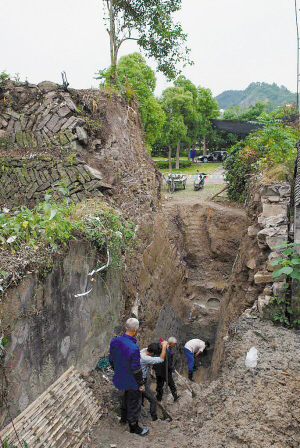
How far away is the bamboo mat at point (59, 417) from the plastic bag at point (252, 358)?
2.12 metres

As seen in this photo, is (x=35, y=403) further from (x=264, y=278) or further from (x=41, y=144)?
(x=41, y=144)

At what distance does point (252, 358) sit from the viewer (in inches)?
182

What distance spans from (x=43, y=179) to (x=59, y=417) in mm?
5274

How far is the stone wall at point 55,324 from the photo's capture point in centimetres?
344

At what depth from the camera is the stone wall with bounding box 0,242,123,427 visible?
3.44 meters

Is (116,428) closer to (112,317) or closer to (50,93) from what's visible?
(112,317)

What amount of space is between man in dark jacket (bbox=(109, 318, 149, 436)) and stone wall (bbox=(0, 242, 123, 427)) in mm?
660

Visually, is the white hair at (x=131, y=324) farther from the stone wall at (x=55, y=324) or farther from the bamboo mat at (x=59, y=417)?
the bamboo mat at (x=59, y=417)

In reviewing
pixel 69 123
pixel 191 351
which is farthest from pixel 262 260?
pixel 69 123

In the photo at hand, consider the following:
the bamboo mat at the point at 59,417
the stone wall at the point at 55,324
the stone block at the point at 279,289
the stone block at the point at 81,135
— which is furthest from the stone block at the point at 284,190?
the bamboo mat at the point at 59,417

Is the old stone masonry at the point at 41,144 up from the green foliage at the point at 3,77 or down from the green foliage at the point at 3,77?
down

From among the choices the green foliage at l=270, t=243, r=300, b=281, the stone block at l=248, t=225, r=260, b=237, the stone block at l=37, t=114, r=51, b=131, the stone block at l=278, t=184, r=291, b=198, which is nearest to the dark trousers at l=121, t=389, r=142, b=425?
the green foliage at l=270, t=243, r=300, b=281

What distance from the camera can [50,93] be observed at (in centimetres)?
851

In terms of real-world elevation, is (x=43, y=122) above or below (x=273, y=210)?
above
